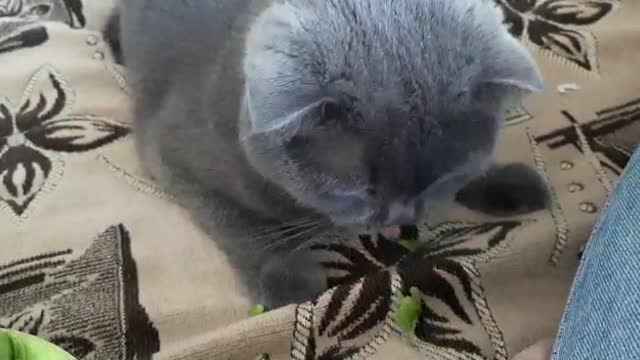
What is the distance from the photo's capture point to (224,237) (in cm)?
108

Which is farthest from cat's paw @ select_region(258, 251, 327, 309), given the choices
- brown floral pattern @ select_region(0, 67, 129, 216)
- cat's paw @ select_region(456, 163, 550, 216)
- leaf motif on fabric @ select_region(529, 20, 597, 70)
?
leaf motif on fabric @ select_region(529, 20, 597, 70)

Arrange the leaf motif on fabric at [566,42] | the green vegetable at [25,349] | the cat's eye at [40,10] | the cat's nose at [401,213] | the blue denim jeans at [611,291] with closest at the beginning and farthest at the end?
1. the blue denim jeans at [611,291]
2. the green vegetable at [25,349]
3. the cat's nose at [401,213]
4. the leaf motif on fabric at [566,42]
5. the cat's eye at [40,10]

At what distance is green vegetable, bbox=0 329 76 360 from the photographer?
31.8 inches

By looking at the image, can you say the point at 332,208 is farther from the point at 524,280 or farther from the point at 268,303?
the point at 524,280

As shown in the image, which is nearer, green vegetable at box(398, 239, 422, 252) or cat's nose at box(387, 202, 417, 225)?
cat's nose at box(387, 202, 417, 225)

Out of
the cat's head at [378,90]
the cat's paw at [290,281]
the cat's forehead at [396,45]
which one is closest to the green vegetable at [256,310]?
the cat's paw at [290,281]

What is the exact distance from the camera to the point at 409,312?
38.3 inches

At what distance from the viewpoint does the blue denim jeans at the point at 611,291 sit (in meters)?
0.63

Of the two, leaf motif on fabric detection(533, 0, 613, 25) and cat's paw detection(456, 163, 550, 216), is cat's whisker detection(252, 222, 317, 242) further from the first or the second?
leaf motif on fabric detection(533, 0, 613, 25)

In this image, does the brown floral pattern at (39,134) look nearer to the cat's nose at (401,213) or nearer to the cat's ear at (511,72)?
the cat's nose at (401,213)

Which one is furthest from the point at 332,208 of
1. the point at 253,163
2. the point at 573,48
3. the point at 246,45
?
the point at 573,48

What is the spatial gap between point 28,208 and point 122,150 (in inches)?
6.2

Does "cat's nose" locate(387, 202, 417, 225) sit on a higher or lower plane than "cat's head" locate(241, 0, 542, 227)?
lower

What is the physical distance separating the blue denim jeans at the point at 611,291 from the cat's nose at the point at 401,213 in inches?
9.7
